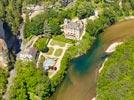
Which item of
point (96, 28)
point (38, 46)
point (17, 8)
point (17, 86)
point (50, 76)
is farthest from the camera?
point (17, 8)

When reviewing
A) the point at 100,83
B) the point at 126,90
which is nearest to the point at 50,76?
the point at 100,83

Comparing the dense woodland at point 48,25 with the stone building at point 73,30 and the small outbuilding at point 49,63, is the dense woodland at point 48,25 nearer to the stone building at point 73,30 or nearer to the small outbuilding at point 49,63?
the stone building at point 73,30

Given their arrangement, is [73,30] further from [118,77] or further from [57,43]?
[118,77]

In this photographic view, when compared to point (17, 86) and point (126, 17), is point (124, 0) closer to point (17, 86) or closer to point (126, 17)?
point (126, 17)

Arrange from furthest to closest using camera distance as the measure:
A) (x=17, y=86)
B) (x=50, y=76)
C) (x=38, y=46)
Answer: (x=38, y=46)
(x=50, y=76)
(x=17, y=86)

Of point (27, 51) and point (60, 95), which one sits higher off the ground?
point (27, 51)
